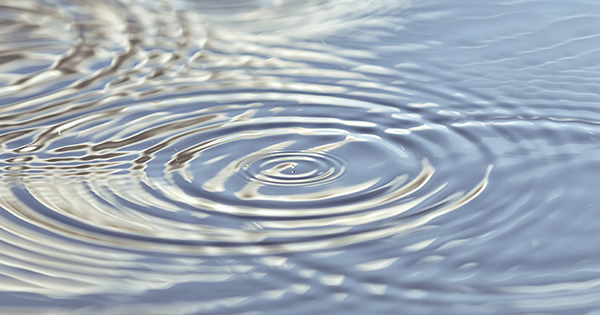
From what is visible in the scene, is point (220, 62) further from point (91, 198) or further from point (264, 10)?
point (91, 198)

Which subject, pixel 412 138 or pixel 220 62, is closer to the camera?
pixel 412 138

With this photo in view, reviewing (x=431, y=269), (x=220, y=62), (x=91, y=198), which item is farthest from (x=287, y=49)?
(x=431, y=269)

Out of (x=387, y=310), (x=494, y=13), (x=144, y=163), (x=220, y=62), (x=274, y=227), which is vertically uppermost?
(x=494, y=13)

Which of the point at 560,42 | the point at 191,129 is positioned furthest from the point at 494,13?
the point at 191,129

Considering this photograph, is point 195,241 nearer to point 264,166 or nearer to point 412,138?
point 264,166

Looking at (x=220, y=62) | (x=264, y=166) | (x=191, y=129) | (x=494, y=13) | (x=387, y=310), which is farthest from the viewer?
(x=494, y=13)

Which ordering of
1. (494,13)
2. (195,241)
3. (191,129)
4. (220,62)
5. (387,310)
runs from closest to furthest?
1. (387,310)
2. (195,241)
3. (191,129)
4. (220,62)
5. (494,13)

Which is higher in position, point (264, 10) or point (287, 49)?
point (264, 10)
